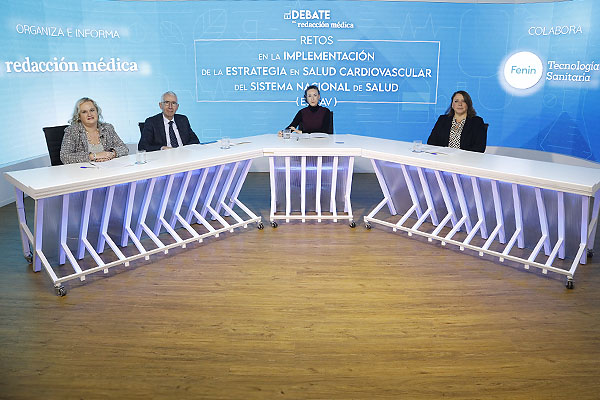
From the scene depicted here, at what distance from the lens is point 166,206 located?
173 inches

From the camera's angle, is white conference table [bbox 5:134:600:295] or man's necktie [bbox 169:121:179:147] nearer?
white conference table [bbox 5:134:600:295]

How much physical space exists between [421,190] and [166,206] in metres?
2.28

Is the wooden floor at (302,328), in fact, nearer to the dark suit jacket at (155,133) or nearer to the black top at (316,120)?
the dark suit jacket at (155,133)

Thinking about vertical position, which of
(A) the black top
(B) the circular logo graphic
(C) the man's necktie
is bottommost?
(C) the man's necktie

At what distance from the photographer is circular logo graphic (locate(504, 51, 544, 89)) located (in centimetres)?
650

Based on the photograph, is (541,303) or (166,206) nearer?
(541,303)

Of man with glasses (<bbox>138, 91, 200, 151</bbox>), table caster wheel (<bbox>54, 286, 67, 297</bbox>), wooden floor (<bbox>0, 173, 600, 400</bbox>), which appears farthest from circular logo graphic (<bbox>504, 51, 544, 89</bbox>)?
table caster wheel (<bbox>54, 286, 67, 297</bbox>)

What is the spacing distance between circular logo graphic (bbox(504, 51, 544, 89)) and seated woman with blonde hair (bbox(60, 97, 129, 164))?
5028mm

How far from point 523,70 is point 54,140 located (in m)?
5.55

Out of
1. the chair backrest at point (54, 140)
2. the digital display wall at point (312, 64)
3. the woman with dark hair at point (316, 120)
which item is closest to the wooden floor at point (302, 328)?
the chair backrest at point (54, 140)

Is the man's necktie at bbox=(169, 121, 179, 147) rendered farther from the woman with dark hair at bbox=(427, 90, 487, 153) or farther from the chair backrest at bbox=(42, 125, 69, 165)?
the woman with dark hair at bbox=(427, 90, 487, 153)

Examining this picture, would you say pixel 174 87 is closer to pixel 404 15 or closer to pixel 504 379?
pixel 404 15

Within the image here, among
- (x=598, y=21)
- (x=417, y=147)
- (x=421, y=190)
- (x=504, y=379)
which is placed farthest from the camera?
(x=598, y=21)

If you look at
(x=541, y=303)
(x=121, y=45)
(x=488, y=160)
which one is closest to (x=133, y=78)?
(x=121, y=45)
